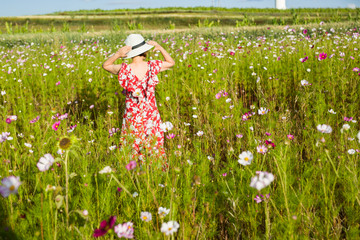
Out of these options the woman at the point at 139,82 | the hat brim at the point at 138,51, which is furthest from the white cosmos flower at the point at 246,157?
the hat brim at the point at 138,51

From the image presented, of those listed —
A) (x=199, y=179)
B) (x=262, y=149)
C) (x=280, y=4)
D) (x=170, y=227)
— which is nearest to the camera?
(x=170, y=227)

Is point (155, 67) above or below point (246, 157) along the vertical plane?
above

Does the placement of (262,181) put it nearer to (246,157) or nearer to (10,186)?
(246,157)

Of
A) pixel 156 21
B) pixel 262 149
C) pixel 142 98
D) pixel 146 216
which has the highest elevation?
pixel 156 21

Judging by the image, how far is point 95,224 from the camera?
168 cm

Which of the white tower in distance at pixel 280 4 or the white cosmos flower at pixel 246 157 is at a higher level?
the white tower in distance at pixel 280 4

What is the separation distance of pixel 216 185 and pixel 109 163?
88 centimetres

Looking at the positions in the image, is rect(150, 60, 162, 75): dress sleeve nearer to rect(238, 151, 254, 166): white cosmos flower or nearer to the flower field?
the flower field

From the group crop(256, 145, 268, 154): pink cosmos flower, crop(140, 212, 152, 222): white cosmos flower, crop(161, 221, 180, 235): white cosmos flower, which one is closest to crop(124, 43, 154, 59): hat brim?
crop(256, 145, 268, 154): pink cosmos flower

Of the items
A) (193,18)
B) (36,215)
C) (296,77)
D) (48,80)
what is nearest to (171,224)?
(36,215)

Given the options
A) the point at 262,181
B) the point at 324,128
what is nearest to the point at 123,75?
the point at 324,128

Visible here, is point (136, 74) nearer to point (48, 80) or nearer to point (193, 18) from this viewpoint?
point (48, 80)

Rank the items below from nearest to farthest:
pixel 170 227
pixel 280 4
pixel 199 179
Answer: pixel 170 227 < pixel 199 179 < pixel 280 4

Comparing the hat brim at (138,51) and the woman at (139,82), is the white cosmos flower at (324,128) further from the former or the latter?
the hat brim at (138,51)
